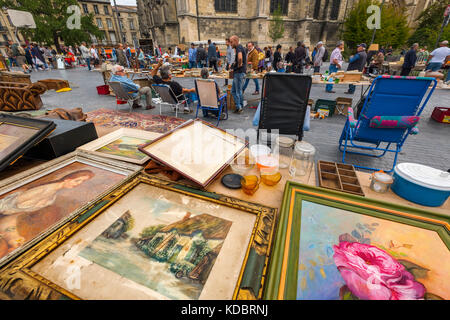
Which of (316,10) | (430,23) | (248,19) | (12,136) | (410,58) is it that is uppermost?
(316,10)

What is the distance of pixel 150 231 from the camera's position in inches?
35.5

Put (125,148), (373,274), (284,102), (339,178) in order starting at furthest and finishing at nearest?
1. (284,102)
2. (125,148)
3. (339,178)
4. (373,274)

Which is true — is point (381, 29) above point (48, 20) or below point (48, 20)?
below

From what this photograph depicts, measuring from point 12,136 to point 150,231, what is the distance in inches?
52.1

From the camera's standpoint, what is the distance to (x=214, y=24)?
76.7ft

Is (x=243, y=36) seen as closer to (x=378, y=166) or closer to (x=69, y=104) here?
(x=69, y=104)

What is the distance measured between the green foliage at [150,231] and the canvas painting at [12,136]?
44.2 inches

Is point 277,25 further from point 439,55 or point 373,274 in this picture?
point 373,274

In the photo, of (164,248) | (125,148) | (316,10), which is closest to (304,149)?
(164,248)

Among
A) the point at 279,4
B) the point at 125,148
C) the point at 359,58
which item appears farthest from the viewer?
the point at 279,4

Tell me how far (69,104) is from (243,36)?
78.9ft

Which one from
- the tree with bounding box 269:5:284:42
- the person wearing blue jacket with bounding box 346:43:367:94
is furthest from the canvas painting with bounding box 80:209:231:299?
the tree with bounding box 269:5:284:42

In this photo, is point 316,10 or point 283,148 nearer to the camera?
point 283,148

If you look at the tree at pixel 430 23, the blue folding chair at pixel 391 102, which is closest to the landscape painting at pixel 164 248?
the blue folding chair at pixel 391 102
